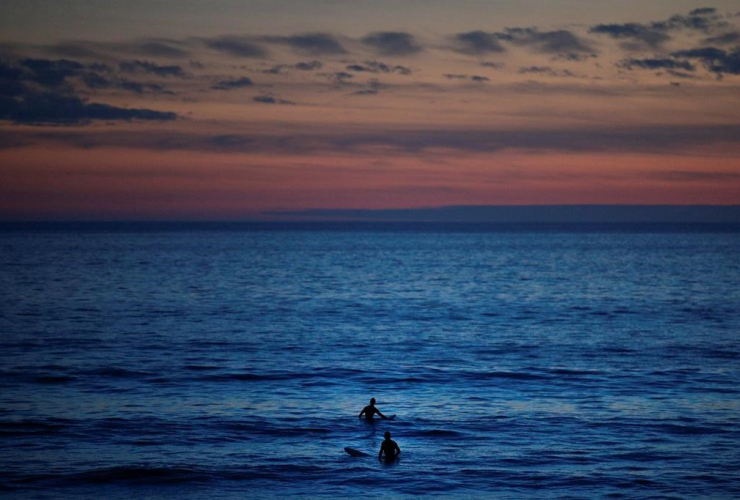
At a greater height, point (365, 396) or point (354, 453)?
point (354, 453)

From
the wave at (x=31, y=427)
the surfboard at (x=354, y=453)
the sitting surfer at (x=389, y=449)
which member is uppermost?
the sitting surfer at (x=389, y=449)

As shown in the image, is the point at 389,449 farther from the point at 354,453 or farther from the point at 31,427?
the point at 31,427

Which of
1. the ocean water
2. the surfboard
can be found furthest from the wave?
the surfboard

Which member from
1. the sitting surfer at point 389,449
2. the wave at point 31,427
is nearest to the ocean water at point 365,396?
the wave at point 31,427

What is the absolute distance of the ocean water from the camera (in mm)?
27797

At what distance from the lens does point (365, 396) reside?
41.0 m

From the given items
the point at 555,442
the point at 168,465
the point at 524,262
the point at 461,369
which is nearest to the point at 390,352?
the point at 461,369

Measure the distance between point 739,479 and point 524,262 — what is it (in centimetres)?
14399

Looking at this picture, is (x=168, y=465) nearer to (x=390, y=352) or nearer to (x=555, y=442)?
(x=555, y=442)

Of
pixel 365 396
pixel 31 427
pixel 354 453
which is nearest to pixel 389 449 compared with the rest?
pixel 354 453

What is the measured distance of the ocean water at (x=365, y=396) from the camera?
27.8m

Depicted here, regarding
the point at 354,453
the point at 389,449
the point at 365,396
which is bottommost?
the point at 365,396

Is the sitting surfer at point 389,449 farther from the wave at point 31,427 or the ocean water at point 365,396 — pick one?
the wave at point 31,427

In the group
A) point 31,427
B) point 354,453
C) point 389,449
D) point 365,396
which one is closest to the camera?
point 389,449
